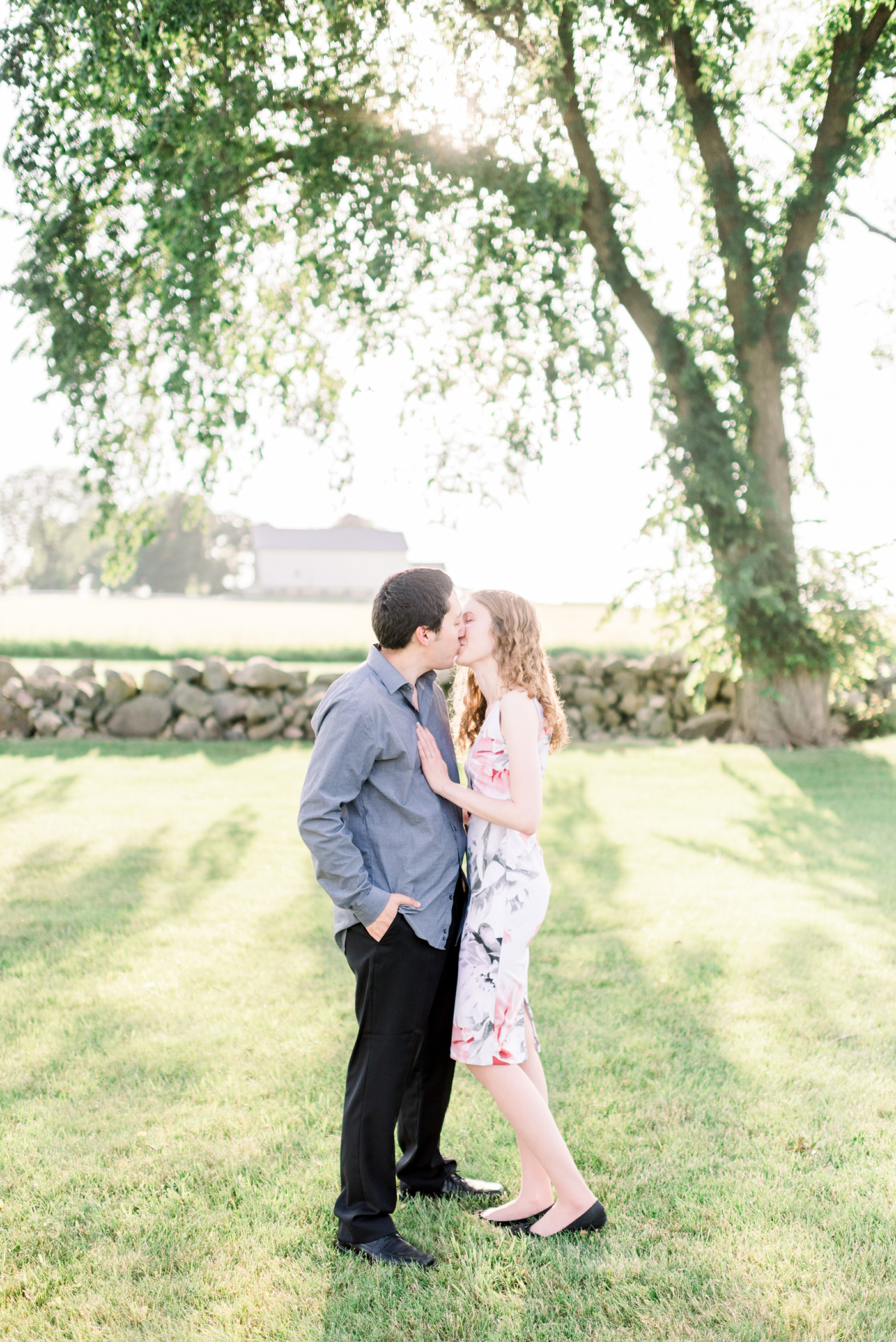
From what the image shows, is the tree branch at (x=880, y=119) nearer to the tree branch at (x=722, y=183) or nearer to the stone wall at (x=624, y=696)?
the tree branch at (x=722, y=183)

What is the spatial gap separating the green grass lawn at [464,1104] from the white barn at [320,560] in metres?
51.8

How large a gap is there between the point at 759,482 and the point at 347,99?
269 inches

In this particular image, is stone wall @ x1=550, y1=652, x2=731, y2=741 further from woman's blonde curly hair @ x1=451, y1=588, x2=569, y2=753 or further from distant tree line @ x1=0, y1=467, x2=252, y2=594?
distant tree line @ x1=0, y1=467, x2=252, y2=594

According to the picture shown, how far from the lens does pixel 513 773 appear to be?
3082 mm

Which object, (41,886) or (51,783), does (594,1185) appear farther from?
(51,783)

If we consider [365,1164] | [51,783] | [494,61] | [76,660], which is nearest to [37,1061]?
[365,1164]

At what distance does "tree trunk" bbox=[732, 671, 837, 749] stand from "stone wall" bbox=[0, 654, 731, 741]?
1.06 meters

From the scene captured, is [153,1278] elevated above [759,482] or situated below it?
below

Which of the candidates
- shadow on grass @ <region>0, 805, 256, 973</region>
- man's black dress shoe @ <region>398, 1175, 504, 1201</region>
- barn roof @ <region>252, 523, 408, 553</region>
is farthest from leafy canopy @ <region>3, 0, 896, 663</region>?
barn roof @ <region>252, 523, 408, 553</region>

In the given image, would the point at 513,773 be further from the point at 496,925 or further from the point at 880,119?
the point at 880,119

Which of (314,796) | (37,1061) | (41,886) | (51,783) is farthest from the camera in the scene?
(51,783)

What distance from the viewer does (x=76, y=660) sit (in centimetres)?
2031

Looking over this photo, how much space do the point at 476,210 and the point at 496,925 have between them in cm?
1036

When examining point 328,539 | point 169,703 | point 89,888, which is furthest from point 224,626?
point 328,539
